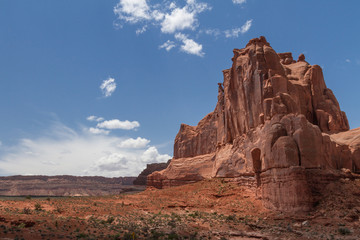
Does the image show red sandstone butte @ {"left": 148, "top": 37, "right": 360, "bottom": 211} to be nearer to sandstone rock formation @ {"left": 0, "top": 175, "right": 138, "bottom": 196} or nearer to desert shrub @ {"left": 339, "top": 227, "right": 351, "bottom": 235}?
desert shrub @ {"left": 339, "top": 227, "right": 351, "bottom": 235}

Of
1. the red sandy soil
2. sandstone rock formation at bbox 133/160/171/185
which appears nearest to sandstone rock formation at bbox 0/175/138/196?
sandstone rock formation at bbox 133/160/171/185

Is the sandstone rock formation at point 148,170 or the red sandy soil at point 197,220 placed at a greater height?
the sandstone rock formation at point 148,170

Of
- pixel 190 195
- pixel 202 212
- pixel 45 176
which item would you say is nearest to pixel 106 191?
pixel 45 176

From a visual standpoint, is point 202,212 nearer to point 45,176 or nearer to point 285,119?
point 285,119

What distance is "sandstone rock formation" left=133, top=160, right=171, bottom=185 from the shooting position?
378ft

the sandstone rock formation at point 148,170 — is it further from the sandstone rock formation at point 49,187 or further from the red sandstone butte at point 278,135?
the red sandstone butte at point 278,135

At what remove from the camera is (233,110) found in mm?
47312

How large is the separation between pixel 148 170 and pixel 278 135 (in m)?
91.9

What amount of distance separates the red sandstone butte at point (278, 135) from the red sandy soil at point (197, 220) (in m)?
1.57

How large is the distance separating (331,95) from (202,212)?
29183 mm

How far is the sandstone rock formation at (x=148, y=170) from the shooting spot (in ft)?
378

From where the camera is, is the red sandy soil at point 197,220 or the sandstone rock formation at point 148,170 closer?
the red sandy soil at point 197,220

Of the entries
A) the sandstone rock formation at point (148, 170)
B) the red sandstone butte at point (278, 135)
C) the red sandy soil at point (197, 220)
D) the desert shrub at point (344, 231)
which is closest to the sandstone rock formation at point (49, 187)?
the sandstone rock formation at point (148, 170)

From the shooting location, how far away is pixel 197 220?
1184 inches
